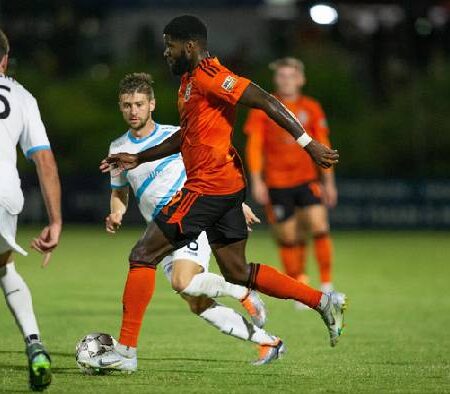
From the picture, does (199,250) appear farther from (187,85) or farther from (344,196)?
(344,196)

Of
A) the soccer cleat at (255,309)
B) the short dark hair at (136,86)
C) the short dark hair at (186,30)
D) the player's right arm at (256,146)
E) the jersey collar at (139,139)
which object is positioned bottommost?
the soccer cleat at (255,309)

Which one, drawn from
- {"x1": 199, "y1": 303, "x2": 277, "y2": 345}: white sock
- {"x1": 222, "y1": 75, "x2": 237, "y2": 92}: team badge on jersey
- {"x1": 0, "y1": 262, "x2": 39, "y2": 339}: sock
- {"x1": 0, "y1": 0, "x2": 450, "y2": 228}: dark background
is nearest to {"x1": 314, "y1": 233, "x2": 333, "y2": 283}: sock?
{"x1": 199, "y1": 303, "x2": 277, "y2": 345}: white sock

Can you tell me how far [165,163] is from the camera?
8.26 meters

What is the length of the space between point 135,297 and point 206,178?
0.84m

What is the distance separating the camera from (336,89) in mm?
24422

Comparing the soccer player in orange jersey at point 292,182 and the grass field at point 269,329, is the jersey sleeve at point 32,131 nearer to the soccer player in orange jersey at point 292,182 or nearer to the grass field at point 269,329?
the grass field at point 269,329

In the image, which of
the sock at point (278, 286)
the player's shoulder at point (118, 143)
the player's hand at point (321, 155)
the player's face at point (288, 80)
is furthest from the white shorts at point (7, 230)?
the player's face at point (288, 80)

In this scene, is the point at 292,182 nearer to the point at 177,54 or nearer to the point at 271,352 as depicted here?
the point at 271,352

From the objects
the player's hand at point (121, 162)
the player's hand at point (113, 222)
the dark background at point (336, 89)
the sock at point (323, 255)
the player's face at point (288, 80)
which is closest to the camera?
the player's hand at point (121, 162)

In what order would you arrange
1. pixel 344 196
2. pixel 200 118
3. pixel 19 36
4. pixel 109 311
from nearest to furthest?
1. pixel 200 118
2. pixel 109 311
3. pixel 344 196
4. pixel 19 36

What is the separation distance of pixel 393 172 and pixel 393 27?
434 cm

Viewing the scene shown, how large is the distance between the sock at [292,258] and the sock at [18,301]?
5.56m

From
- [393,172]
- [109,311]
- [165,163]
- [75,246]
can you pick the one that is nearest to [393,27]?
[393,172]

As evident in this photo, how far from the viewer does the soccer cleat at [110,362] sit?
23.7ft
